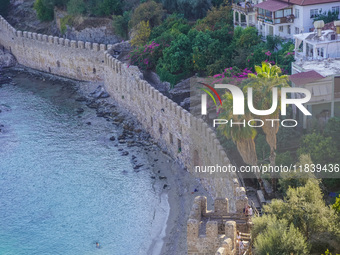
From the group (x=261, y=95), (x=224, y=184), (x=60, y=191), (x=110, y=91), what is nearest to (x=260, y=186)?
(x=224, y=184)

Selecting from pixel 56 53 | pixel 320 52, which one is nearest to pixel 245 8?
pixel 320 52

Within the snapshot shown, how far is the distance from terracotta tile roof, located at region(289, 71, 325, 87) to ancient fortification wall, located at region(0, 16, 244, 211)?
5.33 meters

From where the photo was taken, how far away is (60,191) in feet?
119

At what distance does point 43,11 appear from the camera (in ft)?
209

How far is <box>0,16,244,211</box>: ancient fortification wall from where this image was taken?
31.7m

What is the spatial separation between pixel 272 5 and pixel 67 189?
18.9 meters

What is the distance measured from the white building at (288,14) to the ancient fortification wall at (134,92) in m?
9.49

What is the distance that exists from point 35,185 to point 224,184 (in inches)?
537

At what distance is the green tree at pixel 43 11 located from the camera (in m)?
63.6

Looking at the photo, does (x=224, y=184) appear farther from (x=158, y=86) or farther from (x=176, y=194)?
(x=158, y=86)

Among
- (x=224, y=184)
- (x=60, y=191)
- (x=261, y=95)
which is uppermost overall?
(x=261, y=95)

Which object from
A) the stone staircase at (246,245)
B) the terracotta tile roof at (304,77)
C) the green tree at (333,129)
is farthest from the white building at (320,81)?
the stone staircase at (246,245)

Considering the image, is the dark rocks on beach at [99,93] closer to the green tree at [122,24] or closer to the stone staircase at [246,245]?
the green tree at [122,24]

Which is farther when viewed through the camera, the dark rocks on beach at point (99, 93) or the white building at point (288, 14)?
the dark rocks on beach at point (99, 93)
